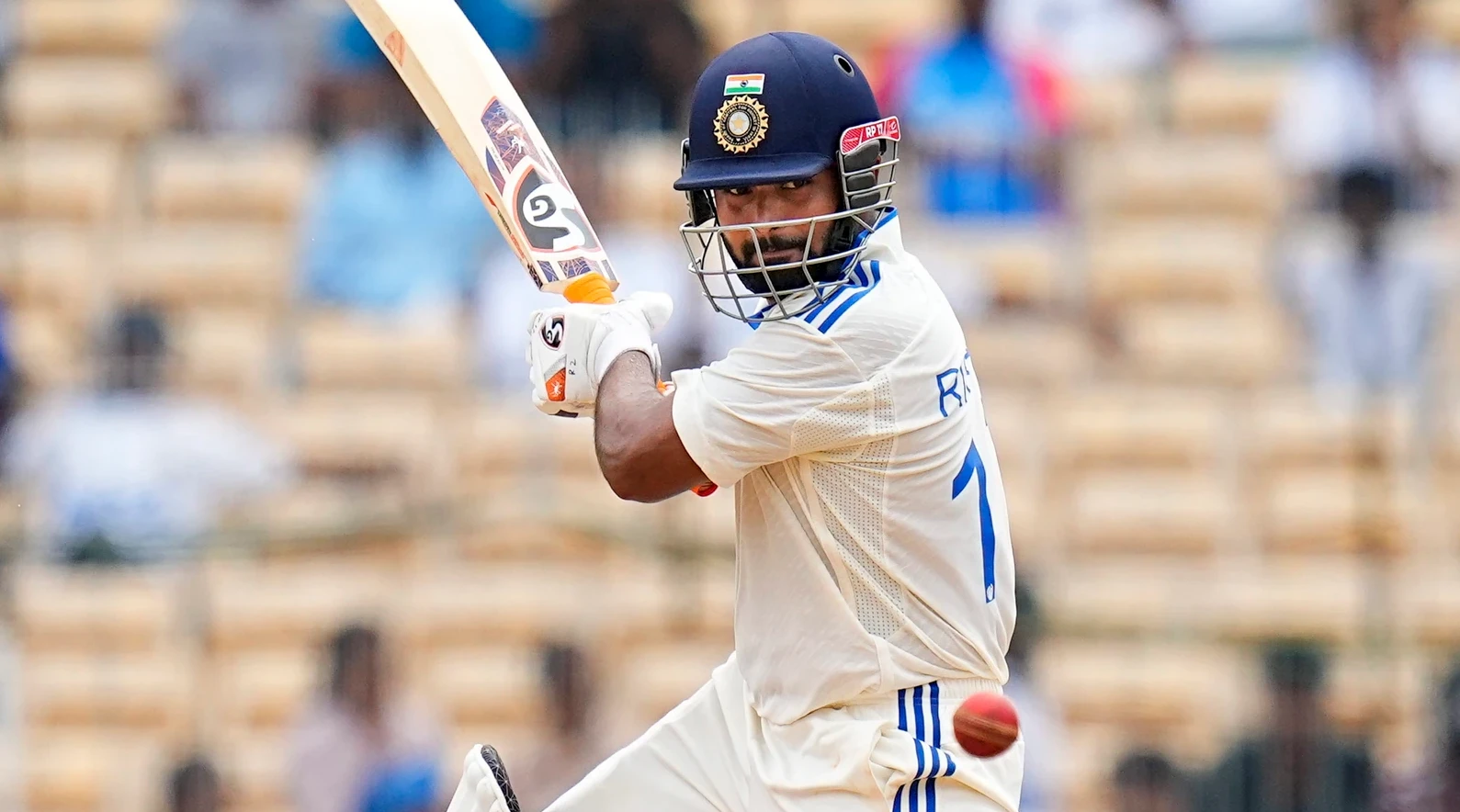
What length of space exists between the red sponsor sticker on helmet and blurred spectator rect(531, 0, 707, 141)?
4450mm

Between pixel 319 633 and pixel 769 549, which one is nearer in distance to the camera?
pixel 769 549

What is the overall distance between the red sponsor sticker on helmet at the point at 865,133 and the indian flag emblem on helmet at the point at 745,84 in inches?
5.9

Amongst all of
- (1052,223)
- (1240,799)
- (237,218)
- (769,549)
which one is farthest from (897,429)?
(237,218)

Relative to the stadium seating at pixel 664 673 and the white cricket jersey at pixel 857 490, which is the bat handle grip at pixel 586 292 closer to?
the white cricket jersey at pixel 857 490

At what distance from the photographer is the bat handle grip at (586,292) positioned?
3930mm

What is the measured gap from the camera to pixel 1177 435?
7.72 metres

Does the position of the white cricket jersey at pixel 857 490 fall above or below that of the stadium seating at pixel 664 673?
above

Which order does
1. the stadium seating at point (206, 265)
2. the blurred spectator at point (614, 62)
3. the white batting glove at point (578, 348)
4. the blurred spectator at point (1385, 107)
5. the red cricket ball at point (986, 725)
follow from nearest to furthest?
the red cricket ball at point (986, 725), the white batting glove at point (578, 348), the blurred spectator at point (1385, 107), the blurred spectator at point (614, 62), the stadium seating at point (206, 265)

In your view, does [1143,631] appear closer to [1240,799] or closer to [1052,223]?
[1240,799]

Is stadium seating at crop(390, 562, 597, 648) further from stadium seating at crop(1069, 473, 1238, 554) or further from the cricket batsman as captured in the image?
the cricket batsman

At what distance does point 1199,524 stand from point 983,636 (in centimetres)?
409

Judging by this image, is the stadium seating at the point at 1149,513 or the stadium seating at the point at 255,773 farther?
the stadium seating at the point at 1149,513

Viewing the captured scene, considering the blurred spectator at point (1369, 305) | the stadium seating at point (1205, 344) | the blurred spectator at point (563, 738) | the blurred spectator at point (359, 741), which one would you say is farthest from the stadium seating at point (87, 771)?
the blurred spectator at point (1369, 305)

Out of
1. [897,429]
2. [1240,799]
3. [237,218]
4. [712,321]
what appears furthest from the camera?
[237,218]
